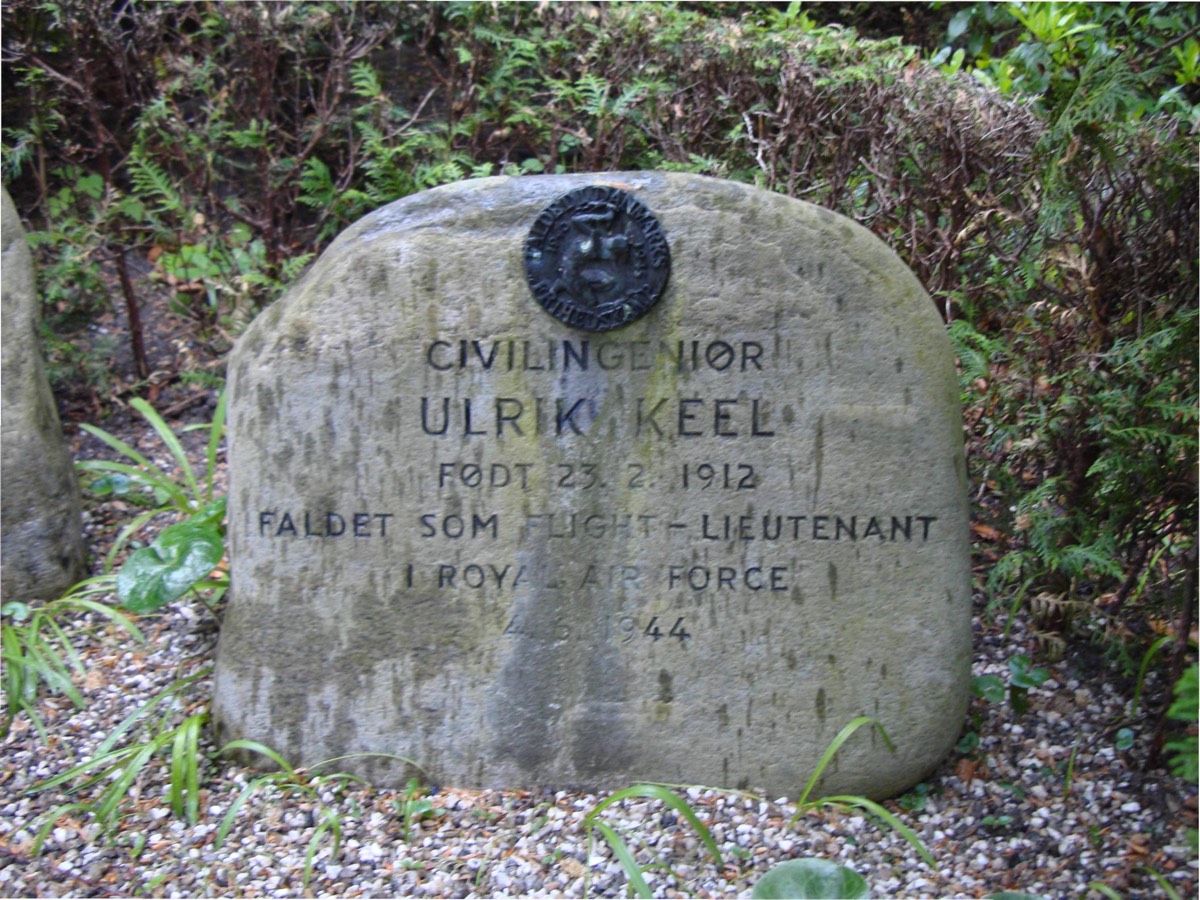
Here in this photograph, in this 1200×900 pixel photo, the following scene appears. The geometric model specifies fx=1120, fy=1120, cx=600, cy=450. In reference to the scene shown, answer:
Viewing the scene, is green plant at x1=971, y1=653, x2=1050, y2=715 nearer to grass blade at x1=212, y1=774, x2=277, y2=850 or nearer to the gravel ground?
the gravel ground

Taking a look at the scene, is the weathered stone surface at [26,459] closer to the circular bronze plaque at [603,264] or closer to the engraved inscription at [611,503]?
the engraved inscription at [611,503]

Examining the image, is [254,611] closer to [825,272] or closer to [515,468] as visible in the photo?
[515,468]

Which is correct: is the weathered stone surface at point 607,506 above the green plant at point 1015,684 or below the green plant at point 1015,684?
above

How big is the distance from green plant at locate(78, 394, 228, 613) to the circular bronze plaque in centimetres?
130

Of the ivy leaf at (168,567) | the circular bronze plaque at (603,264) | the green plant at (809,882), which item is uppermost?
the circular bronze plaque at (603,264)

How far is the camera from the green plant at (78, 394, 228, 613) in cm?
313

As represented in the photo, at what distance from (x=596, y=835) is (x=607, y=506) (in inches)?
32.1

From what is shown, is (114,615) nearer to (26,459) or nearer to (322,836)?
(26,459)

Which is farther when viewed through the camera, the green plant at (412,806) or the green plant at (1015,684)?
the green plant at (1015,684)

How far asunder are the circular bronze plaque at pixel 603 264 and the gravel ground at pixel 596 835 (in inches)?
49.8

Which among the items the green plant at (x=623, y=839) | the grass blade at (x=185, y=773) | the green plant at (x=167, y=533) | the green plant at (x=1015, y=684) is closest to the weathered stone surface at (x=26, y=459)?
the green plant at (x=167, y=533)

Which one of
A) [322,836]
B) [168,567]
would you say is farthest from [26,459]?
[322,836]

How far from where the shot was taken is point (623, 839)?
9.04 feet

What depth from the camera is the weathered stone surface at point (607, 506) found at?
2.78 m
